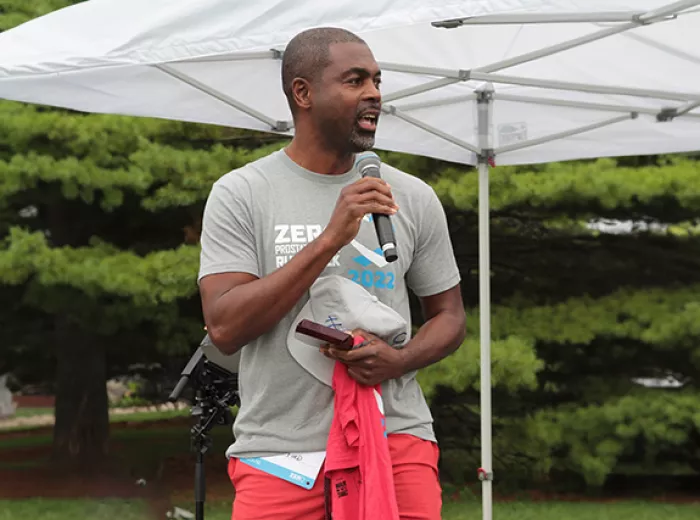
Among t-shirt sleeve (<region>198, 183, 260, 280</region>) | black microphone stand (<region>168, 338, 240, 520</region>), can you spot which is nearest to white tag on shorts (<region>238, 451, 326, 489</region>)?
t-shirt sleeve (<region>198, 183, 260, 280</region>)

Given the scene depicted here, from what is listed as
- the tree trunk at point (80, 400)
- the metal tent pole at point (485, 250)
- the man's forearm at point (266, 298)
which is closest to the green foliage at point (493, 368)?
the metal tent pole at point (485, 250)

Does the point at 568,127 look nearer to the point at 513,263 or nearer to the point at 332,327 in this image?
the point at 332,327

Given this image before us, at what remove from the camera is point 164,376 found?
39.9ft

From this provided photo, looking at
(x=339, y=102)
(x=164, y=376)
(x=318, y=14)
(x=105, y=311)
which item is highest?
(x=318, y=14)

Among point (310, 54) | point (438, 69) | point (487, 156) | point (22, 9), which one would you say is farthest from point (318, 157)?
point (22, 9)

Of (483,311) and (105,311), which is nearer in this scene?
(483,311)

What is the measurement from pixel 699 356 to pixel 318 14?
7807 millimetres

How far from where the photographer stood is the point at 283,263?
2.30 meters

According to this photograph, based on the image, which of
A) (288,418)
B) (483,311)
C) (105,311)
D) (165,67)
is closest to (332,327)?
(288,418)

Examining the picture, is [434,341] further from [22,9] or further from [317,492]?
[22,9]

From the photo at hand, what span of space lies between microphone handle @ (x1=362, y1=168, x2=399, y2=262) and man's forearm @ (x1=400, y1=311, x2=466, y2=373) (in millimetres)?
269

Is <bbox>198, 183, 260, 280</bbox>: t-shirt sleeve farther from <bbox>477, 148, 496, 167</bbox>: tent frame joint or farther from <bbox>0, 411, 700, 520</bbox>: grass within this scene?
<bbox>0, 411, 700, 520</bbox>: grass

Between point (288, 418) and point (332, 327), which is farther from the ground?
point (332, 327)

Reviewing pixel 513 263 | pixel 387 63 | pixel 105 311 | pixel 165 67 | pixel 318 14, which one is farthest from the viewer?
pixel 513 263
